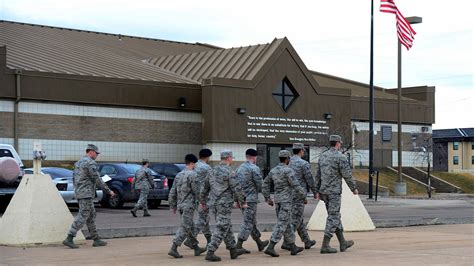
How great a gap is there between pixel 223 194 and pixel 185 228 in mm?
849

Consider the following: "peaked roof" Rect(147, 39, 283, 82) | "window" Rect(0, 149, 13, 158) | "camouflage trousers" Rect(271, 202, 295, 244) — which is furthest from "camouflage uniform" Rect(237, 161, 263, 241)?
"peaked roof" Rect(147, 39, 283, 82)

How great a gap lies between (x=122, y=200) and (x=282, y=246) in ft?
41.8

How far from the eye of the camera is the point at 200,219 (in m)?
14.2

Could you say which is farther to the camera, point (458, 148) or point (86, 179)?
point (458, 148)

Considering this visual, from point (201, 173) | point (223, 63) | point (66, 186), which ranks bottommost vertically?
point (66, 186)

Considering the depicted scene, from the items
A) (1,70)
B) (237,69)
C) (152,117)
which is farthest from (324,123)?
(1,70)

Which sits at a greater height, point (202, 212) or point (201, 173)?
point (201, 173)

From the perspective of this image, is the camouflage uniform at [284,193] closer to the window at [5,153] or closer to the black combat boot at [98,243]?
the black combat boot at [98,243]

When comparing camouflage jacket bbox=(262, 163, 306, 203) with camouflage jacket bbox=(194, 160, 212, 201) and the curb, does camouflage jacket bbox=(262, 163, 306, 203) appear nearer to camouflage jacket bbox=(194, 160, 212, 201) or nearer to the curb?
camouflage jacket bbox=(194, 160, 212, 201)

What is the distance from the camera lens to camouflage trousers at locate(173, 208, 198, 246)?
13742 millimetres

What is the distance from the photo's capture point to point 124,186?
26.9 m

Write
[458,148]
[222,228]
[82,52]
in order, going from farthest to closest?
1. [458,148]
2. [82,52]
3. [222,228]

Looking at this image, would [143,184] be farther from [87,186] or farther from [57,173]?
[87,186]

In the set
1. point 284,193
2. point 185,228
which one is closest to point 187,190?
point 185,228
